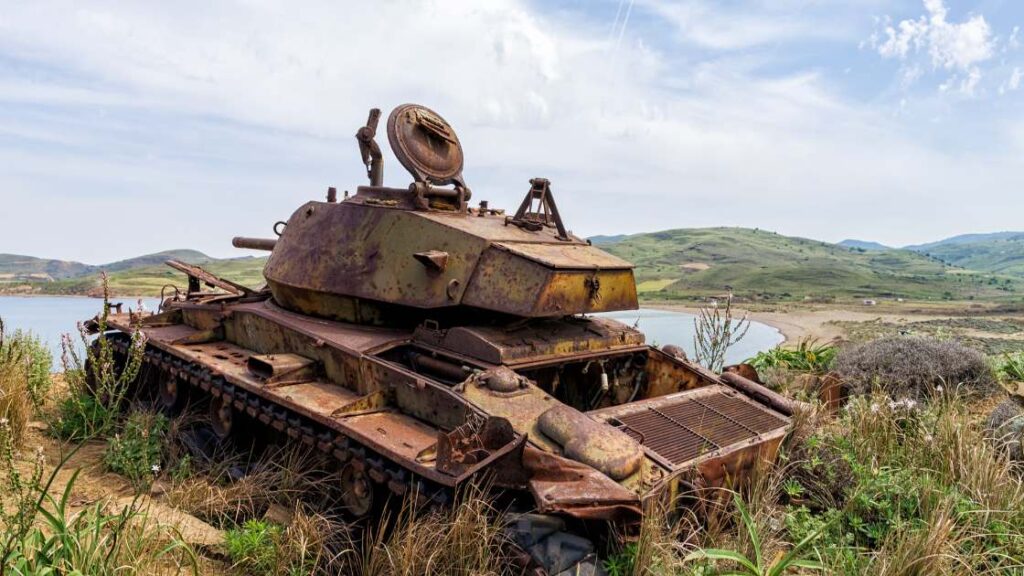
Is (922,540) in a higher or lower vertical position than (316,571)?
higher

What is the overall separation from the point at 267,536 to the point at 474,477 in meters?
1.61

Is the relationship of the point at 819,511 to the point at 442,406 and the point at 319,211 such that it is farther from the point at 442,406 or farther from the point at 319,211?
the point at 319,211

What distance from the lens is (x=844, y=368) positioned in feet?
31.3

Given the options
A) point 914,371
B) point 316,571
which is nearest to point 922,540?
point 316,571

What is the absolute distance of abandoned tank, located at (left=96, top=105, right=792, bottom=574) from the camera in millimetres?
4230

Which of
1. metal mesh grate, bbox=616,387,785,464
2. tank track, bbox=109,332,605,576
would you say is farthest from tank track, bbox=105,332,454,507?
metal mesh grate, bbox=616,387,785,464

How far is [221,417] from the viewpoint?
6465 mm

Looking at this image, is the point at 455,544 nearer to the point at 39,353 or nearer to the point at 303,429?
the point at 303,429

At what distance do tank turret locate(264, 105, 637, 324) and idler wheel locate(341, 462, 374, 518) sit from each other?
1.53 m

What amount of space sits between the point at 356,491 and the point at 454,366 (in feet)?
3.85

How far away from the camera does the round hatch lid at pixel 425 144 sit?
6.79 metres

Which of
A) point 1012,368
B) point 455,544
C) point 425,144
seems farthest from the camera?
point 1012,368

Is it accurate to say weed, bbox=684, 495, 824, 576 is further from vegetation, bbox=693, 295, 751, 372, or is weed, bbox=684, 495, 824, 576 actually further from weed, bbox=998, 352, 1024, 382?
weed, bbox=998, 352, 1024, 382

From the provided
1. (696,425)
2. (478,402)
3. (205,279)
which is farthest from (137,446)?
(696,425)
